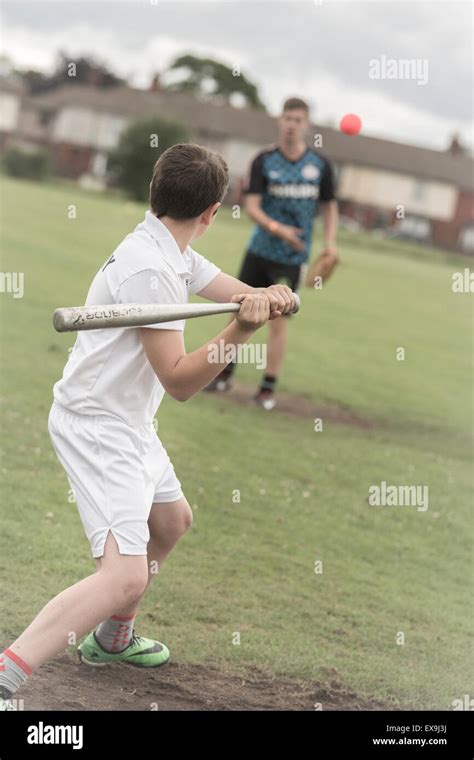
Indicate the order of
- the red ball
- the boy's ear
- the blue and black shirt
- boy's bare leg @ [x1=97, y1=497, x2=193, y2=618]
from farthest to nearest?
the red ball, the blue and black shirt, boy's bare leg @ [x1=97, y1=497, x2=193, y2=618], the boy's ear

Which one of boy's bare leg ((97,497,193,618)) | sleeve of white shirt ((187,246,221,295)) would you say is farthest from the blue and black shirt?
boy's bare leg ((97,497,193,618))

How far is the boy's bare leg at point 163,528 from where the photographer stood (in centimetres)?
448

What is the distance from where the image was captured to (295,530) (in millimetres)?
6801

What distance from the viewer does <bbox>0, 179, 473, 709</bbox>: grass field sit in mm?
5055

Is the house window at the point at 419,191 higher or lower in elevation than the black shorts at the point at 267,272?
higher

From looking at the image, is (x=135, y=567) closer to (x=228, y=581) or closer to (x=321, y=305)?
(x=228, y=581)

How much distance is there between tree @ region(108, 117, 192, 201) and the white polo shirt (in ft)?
161

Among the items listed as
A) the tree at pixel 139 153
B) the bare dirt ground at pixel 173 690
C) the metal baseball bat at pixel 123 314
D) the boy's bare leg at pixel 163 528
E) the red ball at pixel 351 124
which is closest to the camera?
the metal baseball bat at pixel 123 314

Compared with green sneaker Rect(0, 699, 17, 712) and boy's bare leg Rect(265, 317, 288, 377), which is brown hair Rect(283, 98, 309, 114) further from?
green sneaker Rect(0, 699, 17, 712)

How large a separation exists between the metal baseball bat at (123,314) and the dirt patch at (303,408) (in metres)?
6.19

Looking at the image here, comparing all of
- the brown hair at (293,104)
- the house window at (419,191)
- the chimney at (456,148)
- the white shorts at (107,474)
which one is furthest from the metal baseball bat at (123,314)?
the chimney at (456,148)

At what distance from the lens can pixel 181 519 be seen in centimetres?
452

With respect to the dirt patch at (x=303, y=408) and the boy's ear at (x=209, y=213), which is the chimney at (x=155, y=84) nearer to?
the dirt patch at (x=303, y=408)
